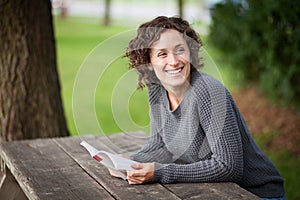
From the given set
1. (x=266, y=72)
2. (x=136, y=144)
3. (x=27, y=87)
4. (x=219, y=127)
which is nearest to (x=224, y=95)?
(x=219, y=127)

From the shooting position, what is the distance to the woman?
233cm

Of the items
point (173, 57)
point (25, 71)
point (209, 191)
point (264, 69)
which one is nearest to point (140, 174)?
point (209, 191)

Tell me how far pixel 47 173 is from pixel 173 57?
32.5 inches

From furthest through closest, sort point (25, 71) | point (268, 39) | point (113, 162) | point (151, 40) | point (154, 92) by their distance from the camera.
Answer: point (268, 39)
point (25, 71)
point (154, 92)
point (151, 40)
point (113, 162)

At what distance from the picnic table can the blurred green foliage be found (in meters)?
2.35

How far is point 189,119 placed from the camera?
245 centimetres

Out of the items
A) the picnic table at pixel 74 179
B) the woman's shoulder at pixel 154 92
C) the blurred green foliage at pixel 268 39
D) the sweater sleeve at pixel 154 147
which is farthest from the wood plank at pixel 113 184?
the blurred green foliage at pixel 268 39

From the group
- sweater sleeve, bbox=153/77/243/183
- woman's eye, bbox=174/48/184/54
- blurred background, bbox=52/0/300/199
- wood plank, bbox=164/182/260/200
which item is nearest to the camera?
wood plank, bbox=164/182/260/200

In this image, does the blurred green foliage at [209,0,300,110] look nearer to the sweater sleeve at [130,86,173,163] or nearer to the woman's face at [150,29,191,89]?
the sweater sleeve at [130,86,173,163]

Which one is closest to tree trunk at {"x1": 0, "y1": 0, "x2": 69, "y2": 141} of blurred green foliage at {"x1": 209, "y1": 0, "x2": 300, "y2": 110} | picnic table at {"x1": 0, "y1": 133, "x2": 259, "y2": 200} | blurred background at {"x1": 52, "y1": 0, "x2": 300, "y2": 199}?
blurred background at {"x1": 52, "y1": 0, "x2": 300, "y2": 199}

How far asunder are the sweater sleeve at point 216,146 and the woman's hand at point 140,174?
0.08 feet

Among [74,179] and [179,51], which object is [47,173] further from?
[179,51]

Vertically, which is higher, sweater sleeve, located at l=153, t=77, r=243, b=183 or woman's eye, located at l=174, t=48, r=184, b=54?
woman's eye, located at l=174, t=48, r=184, b=54

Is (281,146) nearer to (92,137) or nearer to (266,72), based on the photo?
(266,72)
